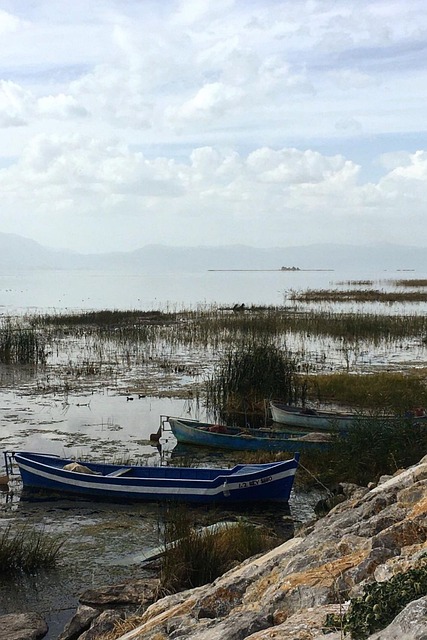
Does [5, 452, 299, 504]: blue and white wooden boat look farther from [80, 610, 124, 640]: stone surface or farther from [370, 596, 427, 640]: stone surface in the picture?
[370, 596, 427, 640]: stone surface

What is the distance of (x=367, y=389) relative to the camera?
2183 cm

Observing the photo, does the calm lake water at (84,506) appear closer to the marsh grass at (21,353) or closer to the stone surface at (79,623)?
the stone surface at (79,623)

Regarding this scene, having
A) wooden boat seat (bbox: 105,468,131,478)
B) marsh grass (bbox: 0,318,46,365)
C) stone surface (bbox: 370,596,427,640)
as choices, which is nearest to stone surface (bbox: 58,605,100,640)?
stone surface (bbox: 370,596,427,640)

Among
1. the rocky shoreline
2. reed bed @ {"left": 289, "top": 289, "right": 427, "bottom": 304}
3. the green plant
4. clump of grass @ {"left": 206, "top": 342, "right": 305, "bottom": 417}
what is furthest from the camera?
reed bed @ {"left": 289, "top": 289, "right": 427, "bottom": 304}

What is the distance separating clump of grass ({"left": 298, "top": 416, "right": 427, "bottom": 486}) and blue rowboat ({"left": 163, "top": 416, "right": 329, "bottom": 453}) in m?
1.12

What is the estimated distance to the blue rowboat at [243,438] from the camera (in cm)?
1498

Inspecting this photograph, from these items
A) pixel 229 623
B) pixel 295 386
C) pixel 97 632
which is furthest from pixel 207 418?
pixel 229 623

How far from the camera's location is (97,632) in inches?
279

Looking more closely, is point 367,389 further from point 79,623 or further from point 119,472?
point 79,623

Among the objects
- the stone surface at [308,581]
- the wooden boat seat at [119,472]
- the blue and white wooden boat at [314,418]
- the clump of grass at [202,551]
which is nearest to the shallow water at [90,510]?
the wooden boat seat at [119,472]

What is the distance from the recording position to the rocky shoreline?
15.0 ft

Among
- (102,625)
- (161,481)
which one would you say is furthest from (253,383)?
(102,625)

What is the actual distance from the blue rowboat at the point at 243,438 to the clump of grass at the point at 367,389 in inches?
192

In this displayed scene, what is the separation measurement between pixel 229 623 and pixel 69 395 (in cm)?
1849
